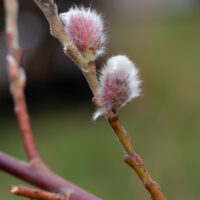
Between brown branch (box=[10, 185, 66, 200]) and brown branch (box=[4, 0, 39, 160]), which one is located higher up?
brown branch (box=[4, 0, 39, 160])

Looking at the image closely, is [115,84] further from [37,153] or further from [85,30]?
[37,153]

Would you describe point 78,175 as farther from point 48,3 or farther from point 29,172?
point 48,3

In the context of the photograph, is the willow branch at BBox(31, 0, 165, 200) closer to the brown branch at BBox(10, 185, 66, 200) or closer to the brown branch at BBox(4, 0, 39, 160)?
the brown branch at BBox(10, 185, 66, 200)

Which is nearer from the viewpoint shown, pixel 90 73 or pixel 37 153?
pixel 90 73

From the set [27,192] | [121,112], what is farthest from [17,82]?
[121,112]

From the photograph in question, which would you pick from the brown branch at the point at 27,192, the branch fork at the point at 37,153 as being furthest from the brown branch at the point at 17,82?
the brown branch at the point at 27,192

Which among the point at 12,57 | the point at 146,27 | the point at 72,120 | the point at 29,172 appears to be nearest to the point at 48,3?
the point at 29,172

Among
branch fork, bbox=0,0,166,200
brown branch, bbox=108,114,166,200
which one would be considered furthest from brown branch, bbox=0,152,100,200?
brown branch, bbox=108,114,166,200
